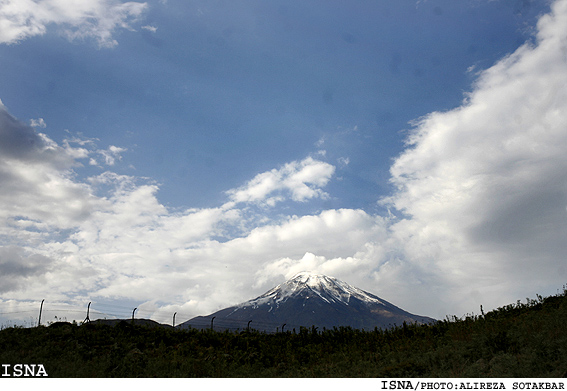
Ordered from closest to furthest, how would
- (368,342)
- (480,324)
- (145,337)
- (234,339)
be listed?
(480,324) → (368,342) → (145,337) → (234,339)

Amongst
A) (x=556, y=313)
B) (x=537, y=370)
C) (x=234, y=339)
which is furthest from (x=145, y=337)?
(x=556, y=313)

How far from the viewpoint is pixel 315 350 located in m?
24.5

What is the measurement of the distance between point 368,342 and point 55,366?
58.3 feet

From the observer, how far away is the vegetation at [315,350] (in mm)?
15617

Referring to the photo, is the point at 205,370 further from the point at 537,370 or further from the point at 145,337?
the point at 537,370

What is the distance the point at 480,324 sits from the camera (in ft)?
73.8

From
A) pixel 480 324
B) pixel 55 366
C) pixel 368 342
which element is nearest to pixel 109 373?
pixel 55 366

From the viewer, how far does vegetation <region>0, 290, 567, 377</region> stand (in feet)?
51.2
